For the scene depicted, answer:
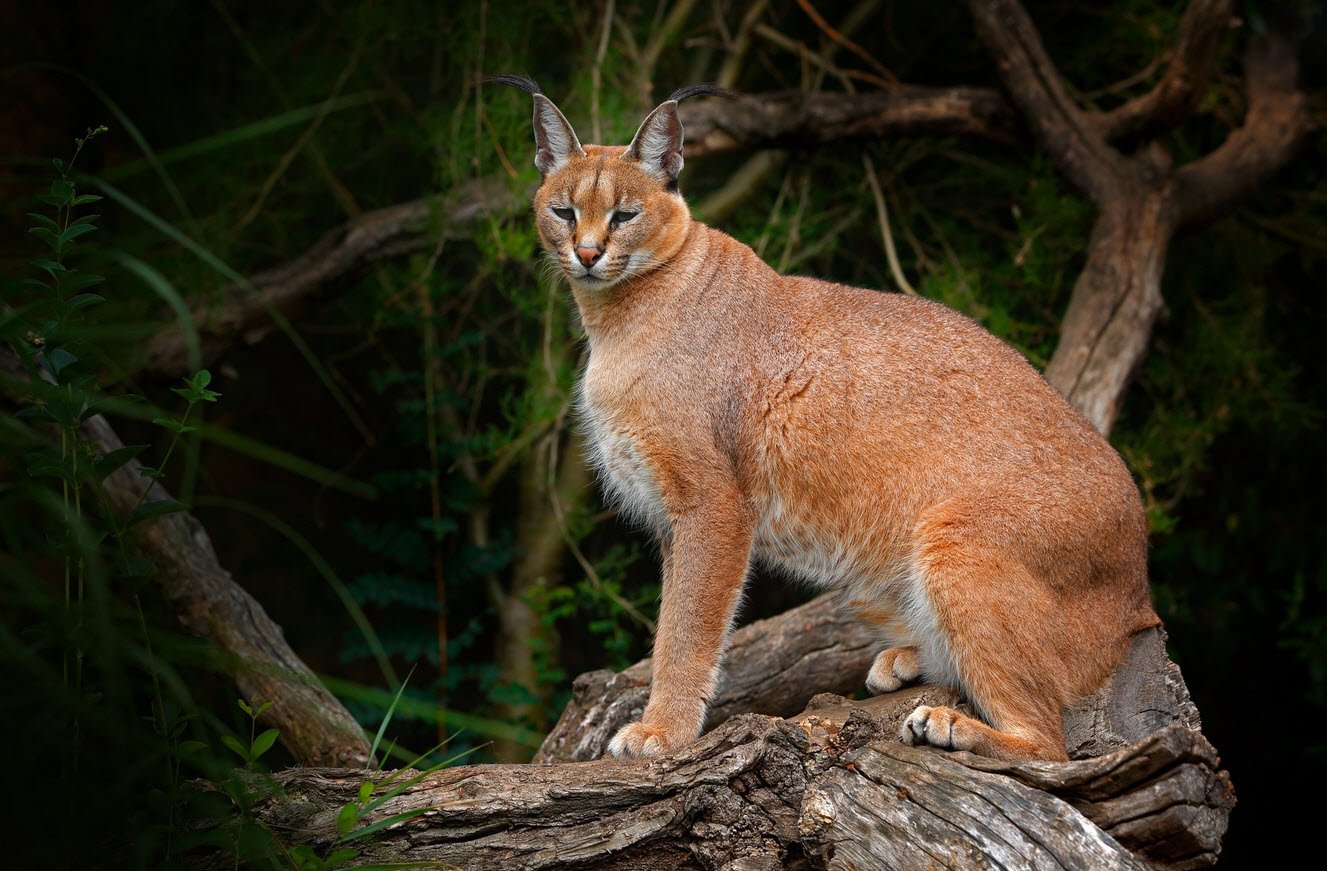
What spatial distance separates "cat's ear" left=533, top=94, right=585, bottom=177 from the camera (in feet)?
14.5

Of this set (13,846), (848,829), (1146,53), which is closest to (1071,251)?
(1146,53)

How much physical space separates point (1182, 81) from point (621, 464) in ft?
12.1

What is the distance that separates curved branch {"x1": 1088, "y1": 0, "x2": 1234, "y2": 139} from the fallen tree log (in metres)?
4.01

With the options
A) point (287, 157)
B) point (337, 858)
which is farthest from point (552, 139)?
point (337, 858)

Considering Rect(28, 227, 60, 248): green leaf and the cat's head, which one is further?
the cat's head

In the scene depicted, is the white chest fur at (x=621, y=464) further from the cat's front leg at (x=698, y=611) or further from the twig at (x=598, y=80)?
the twig at (x=598, y=80)

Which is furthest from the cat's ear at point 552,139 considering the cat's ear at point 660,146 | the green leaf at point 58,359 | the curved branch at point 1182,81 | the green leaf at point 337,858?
the curved branch at point 1182,81

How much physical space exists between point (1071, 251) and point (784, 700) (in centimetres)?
298

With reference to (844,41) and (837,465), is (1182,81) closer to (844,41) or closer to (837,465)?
(844,41)

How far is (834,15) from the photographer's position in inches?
293

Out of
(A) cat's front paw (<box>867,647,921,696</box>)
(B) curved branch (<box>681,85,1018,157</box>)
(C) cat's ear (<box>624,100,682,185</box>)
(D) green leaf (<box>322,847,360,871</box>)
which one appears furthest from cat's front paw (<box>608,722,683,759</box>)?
(B) curved branch (<box>681,85,1018,157</box>)

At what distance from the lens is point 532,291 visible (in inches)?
252

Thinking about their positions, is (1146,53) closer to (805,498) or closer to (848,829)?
(805,498)

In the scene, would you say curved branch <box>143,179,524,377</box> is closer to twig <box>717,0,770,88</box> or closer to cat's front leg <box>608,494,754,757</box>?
twig <box>717,0,770,88</box>
